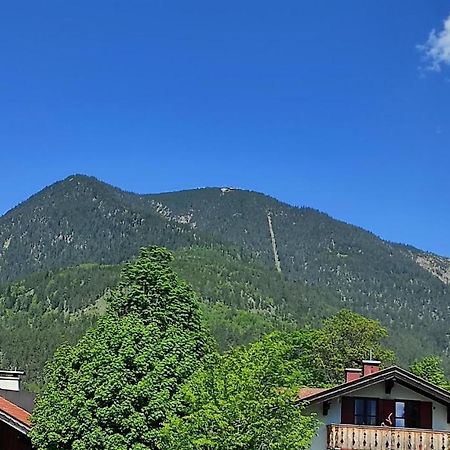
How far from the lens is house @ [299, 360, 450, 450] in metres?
30.3

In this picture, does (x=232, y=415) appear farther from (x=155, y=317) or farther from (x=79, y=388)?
(x=155, y=317)

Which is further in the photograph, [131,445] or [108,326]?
[108,326]

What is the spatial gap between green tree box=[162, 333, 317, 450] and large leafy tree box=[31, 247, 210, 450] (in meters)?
1.28

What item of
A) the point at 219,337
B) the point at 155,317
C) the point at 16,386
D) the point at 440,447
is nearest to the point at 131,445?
the point at 155,317

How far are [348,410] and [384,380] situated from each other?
1.94m

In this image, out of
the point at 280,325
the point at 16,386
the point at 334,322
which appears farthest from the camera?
the point at 280,325

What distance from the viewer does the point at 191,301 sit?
36031 mm

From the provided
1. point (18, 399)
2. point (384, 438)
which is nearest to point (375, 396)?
point (384, 438)

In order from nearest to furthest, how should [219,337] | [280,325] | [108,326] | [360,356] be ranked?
[108,326] < [360,356] < [219,337] < [280,325]

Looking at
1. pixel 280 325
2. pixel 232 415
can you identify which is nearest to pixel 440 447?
pixel 232 415

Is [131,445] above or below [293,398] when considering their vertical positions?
below

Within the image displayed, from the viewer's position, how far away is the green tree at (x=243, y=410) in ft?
79.0

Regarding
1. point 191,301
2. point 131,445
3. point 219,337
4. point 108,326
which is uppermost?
point 219,337

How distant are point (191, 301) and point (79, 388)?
9265 mm
